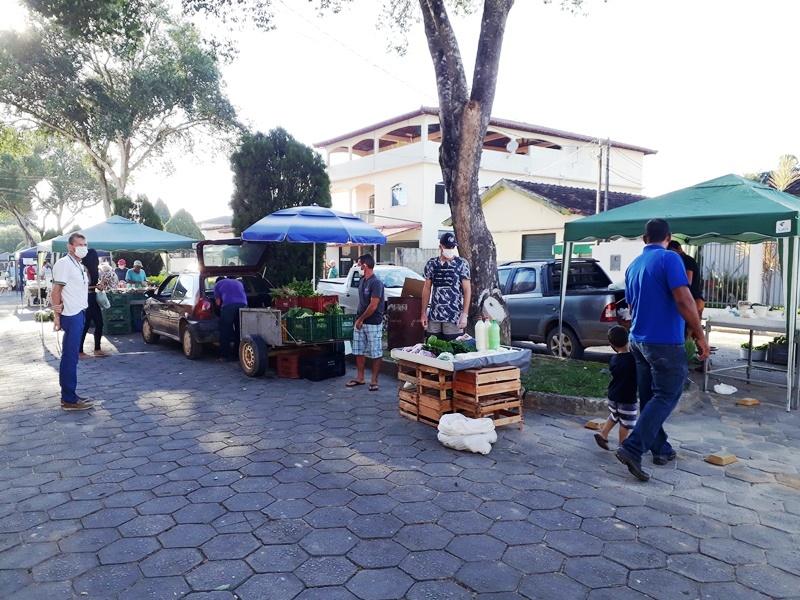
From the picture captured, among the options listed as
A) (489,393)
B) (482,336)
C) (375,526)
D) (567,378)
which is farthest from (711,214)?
(375,526)

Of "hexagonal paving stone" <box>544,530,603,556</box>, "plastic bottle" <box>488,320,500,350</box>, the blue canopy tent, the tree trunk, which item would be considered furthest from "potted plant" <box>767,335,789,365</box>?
"hexagonal paving stone" <box>544,530,603,556</box>

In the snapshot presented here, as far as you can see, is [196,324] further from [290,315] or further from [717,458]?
[717,458]

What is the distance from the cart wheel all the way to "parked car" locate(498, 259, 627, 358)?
457cm

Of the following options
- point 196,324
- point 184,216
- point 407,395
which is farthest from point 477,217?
point 184,216

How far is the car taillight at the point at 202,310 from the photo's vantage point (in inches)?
361

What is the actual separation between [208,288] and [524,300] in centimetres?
554

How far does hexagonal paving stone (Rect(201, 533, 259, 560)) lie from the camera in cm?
313

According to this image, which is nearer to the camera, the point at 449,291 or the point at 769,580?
the point at 769,580

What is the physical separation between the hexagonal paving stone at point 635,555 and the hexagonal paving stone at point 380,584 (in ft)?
3.96

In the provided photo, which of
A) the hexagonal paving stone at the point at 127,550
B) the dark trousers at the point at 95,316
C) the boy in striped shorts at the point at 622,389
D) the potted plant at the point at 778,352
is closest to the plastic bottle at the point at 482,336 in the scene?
the boy in striped shorts at the point at 622,389

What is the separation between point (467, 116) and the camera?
304 inches

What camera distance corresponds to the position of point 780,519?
3.63 meters

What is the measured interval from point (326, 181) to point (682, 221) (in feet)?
28.3

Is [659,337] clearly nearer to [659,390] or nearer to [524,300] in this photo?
[659,390]
